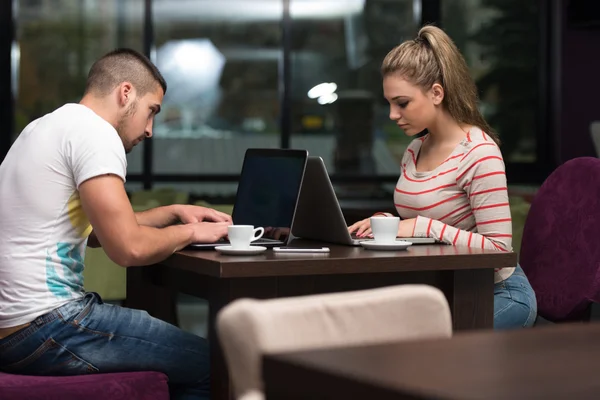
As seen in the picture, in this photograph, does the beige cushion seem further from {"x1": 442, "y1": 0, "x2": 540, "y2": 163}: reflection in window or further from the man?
{"x1": 442, "y1": 0, "x2": 540, "y2": 163}: reflection in window

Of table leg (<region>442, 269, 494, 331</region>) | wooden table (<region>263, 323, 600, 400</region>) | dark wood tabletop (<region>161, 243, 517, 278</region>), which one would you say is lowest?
table leg (<region>442, 269, 494, 331</region>)

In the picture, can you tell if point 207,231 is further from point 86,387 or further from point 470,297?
point 470,297

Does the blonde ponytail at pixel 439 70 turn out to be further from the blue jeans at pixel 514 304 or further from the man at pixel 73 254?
the man at pixel 73 254

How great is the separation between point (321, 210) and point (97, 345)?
→ 697 mm

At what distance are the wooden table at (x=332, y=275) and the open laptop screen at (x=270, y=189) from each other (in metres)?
0.18

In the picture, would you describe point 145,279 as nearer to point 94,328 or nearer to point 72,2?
point 94,328

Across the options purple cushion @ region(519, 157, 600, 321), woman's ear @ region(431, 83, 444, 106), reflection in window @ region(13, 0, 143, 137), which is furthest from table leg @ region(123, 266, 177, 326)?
reflection in window @ region(13, 0, 143, 137)

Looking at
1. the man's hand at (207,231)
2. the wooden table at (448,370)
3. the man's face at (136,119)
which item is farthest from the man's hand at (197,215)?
the wooden table at (448,370)

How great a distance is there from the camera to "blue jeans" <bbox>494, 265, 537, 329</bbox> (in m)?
2.82

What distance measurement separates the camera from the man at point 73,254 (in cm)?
238

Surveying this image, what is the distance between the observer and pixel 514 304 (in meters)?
2.84

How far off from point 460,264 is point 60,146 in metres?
0.98

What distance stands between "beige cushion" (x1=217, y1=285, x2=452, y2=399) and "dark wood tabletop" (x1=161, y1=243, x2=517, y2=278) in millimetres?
732

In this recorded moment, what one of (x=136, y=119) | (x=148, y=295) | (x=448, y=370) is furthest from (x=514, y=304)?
(x=448, y=370)
